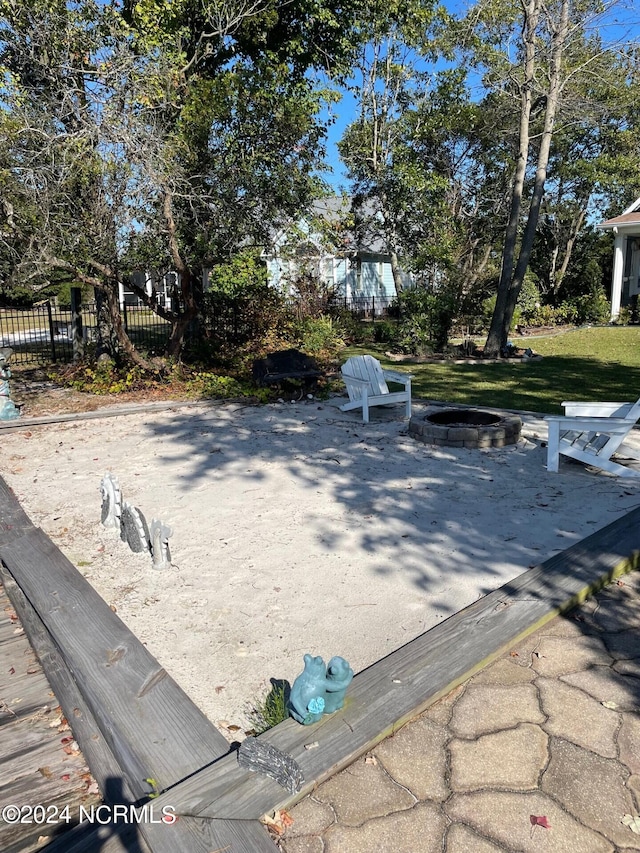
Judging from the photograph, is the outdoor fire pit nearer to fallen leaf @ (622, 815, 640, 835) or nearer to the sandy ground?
the sandy ground

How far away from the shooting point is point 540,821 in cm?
184

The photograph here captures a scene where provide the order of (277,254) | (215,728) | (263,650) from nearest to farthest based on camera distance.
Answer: (215,728) < (263,650) < (277,254)

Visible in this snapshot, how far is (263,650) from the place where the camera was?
2.84m

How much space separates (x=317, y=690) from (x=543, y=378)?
9.40 metres

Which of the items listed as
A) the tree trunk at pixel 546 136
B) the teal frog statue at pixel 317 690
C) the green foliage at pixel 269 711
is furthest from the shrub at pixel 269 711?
the tree trunk at pixel 546 136

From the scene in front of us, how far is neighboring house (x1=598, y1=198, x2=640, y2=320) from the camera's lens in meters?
20.6

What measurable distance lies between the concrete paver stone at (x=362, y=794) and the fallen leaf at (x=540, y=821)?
36 centimetres

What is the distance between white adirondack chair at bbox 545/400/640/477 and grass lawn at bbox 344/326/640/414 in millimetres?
2249

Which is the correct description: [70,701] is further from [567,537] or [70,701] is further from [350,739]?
[567,537]

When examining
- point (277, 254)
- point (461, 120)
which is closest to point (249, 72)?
→ point (277, 254)

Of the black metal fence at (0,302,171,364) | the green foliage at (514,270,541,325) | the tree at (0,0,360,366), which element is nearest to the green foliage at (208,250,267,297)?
the tree at (0,0,360,366)

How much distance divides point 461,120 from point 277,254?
12.3 metres

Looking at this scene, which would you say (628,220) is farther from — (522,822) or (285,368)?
(522,822)

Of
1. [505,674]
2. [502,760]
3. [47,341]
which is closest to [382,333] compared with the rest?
[47,341]
